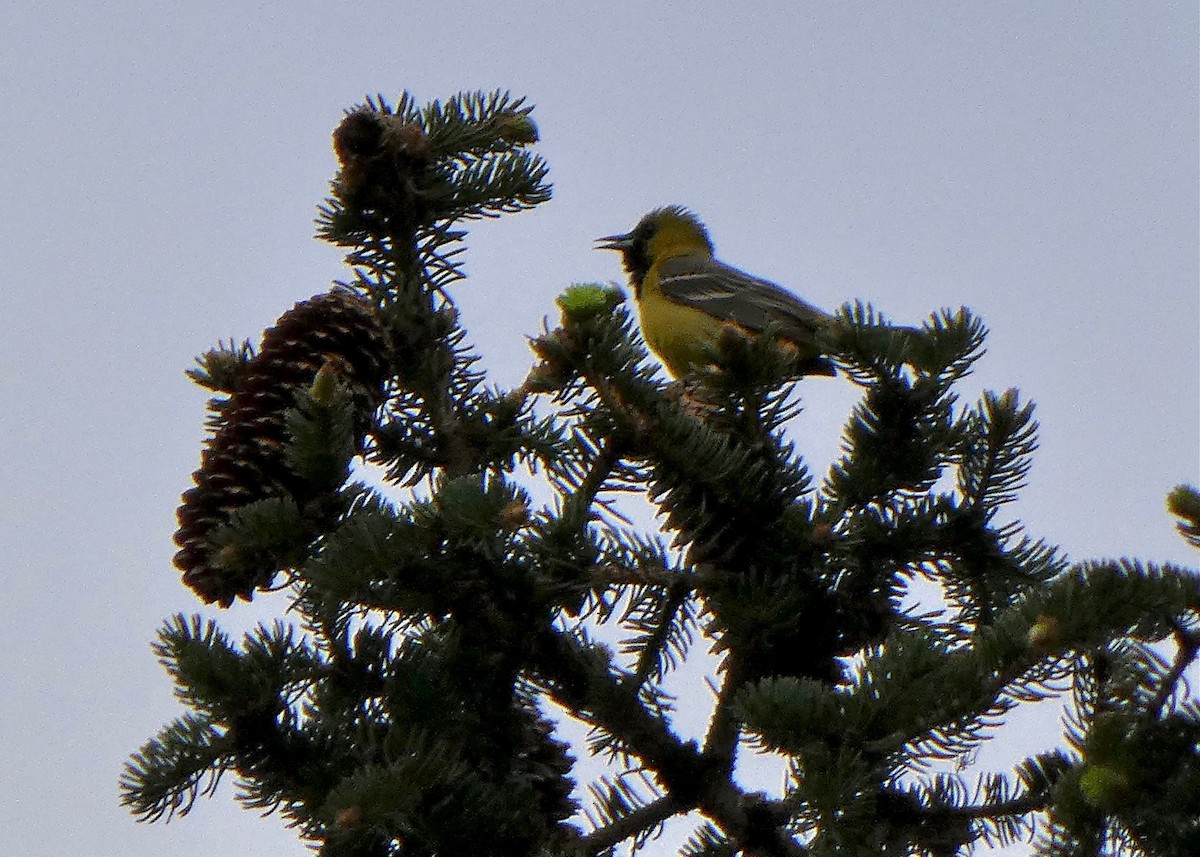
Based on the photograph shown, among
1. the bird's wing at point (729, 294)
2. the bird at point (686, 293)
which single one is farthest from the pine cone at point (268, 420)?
the bird's wing at point (729, 294)

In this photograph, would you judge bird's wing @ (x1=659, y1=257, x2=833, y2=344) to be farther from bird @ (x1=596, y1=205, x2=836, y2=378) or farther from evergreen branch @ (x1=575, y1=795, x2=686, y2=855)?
evergreen branch @ (x1=575, y1=795, x2=686, y2=855)

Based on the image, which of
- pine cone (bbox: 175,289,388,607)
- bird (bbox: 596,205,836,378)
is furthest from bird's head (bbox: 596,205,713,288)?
pine cone (bbox: 175,289,388,607)

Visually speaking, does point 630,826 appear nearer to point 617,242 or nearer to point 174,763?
point 174,763

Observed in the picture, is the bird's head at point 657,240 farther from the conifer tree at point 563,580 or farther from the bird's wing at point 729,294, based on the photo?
the conifer tree at point 563,580

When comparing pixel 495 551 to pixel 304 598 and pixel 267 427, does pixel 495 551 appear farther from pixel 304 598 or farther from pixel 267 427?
pixel 267 427

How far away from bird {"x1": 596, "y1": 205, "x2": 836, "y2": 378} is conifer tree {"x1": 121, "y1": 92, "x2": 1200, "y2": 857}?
2.69 metres

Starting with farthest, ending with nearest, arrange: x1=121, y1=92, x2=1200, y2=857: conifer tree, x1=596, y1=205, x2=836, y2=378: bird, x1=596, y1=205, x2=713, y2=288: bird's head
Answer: x1=596, y1=205, x2=713, y2=288: bird's head, x1=596, y1=205, x2=836, y2=378: bird, x1=121, y1=92, x2=1200, y2=857: conifer tree

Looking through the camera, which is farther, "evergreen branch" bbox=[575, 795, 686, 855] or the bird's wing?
the bird's wing

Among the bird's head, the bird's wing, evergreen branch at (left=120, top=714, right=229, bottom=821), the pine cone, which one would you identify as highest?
the bird's head

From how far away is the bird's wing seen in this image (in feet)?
21.1

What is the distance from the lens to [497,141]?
2678mm

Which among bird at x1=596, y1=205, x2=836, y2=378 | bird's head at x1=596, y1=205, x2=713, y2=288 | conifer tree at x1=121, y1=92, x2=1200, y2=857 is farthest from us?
bird's head at x1=596, y1=205, x2=713, y2=288

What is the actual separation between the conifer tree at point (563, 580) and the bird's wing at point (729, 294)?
3.40 metres

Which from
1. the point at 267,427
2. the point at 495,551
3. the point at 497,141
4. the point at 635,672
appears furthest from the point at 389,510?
the point at 497,141
